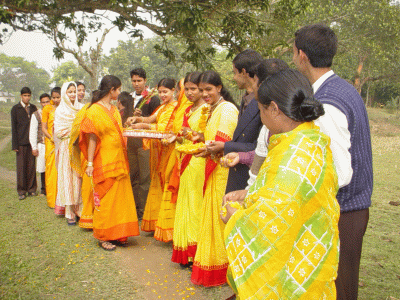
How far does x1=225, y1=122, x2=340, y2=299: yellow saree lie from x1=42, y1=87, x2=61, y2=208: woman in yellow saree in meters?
6.29

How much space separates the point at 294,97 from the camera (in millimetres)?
1814

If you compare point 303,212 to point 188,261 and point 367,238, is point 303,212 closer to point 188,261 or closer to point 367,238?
point 188,261

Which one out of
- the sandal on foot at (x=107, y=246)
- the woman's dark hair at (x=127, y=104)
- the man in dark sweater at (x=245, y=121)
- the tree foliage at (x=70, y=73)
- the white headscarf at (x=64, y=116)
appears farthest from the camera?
the tree foliage at (x=70, y=73)

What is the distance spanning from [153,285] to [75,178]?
3.02 metres

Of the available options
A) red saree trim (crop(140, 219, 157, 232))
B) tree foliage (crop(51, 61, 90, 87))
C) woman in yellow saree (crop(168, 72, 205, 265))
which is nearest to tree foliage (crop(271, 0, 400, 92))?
red saree trim (crop(140, 219, 157, 232))

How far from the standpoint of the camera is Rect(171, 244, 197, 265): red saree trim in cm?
434

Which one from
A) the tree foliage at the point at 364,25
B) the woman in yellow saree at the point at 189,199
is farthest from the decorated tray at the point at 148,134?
the tree foliage at the point at 364,25

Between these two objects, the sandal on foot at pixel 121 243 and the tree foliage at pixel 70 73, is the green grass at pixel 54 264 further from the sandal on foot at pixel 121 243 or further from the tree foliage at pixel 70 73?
the tree foliage at pixel 70 73

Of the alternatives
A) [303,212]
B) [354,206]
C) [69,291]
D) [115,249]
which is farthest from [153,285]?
[303,212]

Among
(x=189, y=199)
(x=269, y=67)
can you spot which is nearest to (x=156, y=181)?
(x=189, y=199)

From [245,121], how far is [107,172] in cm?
230

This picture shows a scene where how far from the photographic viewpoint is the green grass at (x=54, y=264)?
386 centimetres

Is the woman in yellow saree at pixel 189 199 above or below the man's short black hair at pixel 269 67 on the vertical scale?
below

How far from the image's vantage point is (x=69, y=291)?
→ 3.87 meters
